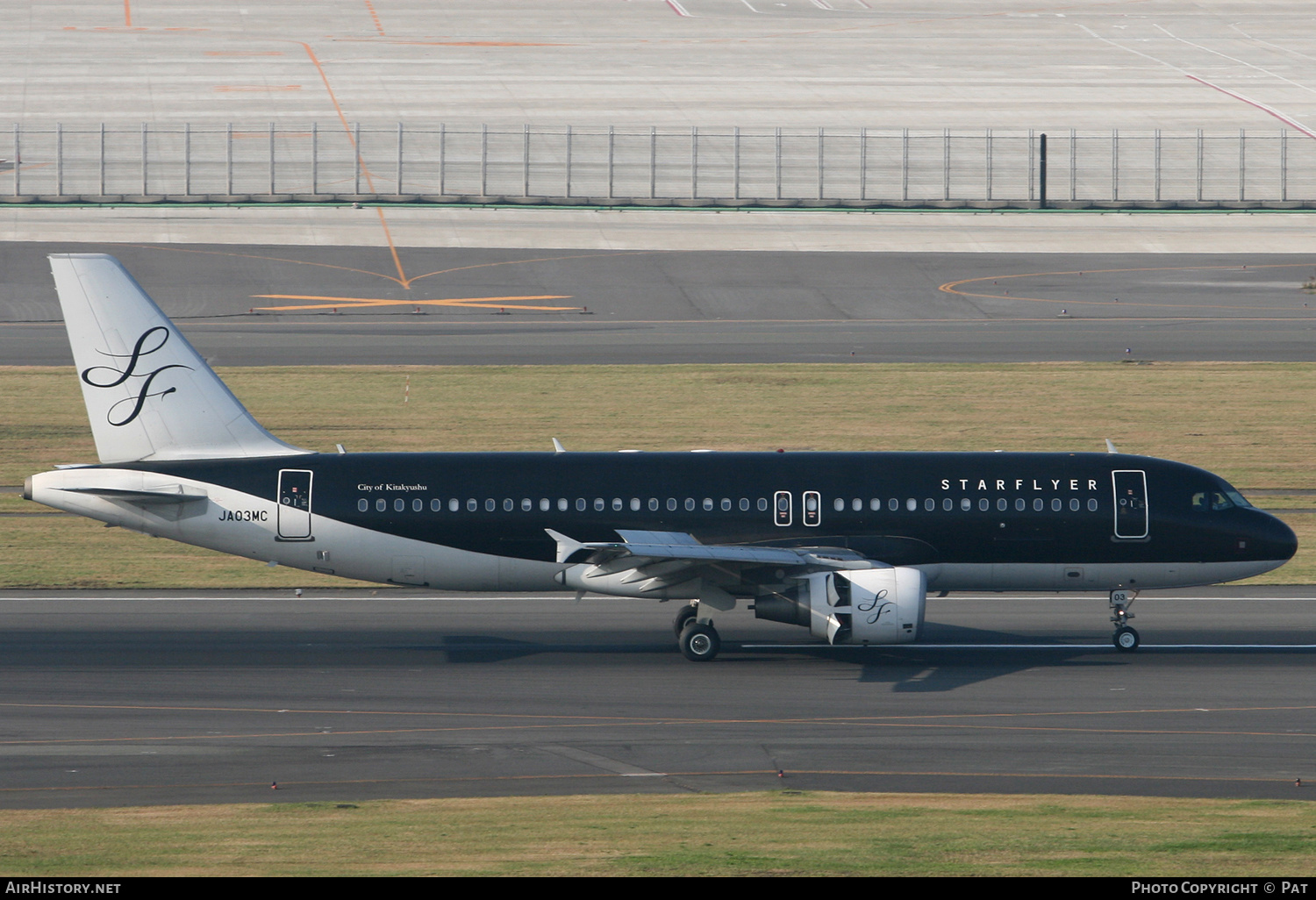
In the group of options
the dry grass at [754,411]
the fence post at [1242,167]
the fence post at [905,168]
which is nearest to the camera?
the dry grass at [754,411]

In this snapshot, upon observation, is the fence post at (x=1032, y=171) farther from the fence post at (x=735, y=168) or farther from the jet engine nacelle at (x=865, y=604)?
the jet engine nacelle at (x=865, y=604)

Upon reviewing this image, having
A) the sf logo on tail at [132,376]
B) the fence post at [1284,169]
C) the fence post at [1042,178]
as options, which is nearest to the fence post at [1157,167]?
the fence post at [1042,178]

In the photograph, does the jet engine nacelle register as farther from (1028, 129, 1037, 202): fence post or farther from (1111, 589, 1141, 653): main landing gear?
(1028, 129, 1037, 202): fence post

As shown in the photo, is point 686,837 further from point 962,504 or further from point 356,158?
point 356,158

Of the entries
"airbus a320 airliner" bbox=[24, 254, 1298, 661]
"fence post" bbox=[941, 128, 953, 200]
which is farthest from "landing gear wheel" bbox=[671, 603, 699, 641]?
"fence post" bbox=[941, 128, 953, 200]

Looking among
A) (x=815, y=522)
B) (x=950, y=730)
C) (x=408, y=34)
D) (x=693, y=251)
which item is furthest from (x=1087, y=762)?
(x=408, y=34)

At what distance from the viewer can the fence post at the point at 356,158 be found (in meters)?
94.0

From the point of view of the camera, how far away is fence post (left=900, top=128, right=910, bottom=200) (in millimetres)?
95125

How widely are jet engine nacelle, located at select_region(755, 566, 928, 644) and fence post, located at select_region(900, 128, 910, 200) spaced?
216 ft

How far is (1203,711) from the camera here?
100 feet

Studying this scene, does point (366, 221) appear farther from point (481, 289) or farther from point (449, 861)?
point (449, 861)

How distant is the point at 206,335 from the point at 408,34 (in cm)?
6673

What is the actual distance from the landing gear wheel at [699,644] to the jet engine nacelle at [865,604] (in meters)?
2.39

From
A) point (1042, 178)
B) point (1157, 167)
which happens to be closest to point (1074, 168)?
point (1042, 178)
